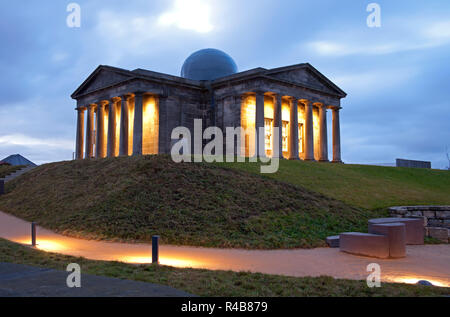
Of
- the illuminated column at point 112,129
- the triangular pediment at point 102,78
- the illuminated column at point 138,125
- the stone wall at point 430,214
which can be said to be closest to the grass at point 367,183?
the stone wall at point 430,214

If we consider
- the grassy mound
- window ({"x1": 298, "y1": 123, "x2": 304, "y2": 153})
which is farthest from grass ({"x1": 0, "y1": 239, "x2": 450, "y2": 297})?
window ({"x1": 298, "y1": 123, "x2": 304, "y2": 153})

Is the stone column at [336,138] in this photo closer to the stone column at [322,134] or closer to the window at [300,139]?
the stone column at [322,134]

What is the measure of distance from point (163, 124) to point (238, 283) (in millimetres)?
35942

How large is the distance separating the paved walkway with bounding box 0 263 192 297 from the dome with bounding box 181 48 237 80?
141 ft

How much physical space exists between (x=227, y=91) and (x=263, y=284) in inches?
1448

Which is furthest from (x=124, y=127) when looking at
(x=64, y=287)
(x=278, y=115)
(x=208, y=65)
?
(x=64, y=287)

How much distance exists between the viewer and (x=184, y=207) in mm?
20000

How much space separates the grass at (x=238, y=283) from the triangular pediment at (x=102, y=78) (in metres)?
34.2

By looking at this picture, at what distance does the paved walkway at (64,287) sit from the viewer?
23.2 ft

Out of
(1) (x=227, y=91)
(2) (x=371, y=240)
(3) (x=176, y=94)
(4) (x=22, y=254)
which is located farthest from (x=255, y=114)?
(4) (x=22, y=254)

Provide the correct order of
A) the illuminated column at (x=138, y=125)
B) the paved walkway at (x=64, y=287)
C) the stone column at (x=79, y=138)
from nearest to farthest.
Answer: the paved walkway at (x=64, y=287) < the illuminated column at (x=138, y=125) < the stone column at (x=79, y=138)

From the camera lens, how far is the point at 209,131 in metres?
46.2

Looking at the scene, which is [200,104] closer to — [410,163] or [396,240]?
[410,163]
